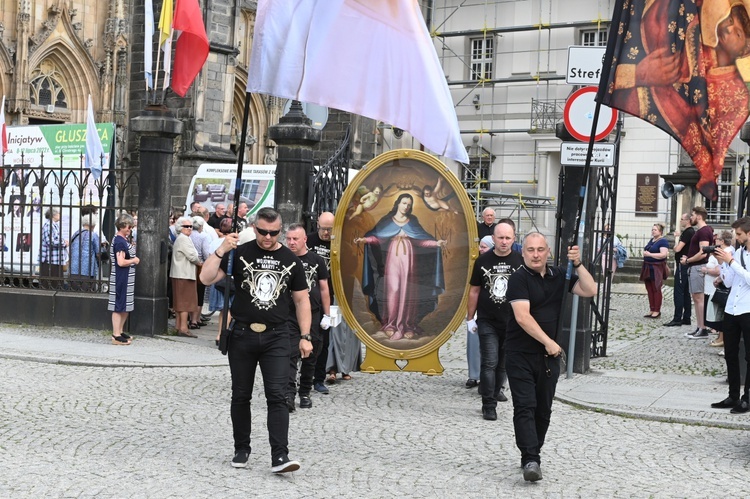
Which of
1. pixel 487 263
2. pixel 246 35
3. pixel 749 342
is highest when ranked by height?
pixel 246 35

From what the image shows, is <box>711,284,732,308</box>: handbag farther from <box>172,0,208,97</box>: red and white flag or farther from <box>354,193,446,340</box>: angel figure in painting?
<box>172,0,208,97</box>: red and white flag

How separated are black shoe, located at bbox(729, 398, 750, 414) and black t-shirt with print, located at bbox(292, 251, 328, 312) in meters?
3.93

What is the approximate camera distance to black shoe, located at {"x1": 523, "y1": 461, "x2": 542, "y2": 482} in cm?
704

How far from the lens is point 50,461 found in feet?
23.9

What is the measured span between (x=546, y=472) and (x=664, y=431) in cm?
218

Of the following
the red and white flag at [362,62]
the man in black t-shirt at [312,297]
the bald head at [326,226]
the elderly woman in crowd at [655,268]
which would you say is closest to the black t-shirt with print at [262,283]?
the red and white flag at [362,62]

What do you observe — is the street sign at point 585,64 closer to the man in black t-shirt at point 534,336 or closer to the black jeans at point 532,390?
the man in black t-shirt at point 534,336

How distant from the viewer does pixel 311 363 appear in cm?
1009

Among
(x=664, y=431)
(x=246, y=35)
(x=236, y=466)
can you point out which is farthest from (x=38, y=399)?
(x=246, y=35)

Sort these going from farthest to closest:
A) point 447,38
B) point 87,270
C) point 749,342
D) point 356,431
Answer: point 447,38 → point 87,270 → point 749,342 → point 356,431

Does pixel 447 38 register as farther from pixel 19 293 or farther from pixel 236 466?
pixel 236 466

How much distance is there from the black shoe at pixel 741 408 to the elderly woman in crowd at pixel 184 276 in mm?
7480

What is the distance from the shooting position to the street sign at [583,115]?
11406 mm

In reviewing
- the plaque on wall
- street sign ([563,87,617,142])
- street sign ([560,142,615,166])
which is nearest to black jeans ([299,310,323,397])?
street sign ([560,142,615,166])
